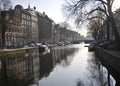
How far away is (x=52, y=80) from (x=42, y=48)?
44092mm

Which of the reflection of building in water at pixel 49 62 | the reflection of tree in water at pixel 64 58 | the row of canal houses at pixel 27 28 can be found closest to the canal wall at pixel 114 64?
the reflection of tree in water at pixel 64 58

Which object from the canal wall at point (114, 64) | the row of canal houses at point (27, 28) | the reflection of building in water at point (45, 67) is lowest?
the reflection of building in water at point (45, 67)

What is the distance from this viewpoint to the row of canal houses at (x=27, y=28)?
8024 cm

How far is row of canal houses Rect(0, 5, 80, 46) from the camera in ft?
263

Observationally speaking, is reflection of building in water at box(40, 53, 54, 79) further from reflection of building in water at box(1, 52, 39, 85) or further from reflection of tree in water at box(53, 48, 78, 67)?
reflection of tree in water at box(53, 48, 78, 67)

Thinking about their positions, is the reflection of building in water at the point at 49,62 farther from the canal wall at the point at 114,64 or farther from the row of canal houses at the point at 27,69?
the canal wall at the point at 114,64

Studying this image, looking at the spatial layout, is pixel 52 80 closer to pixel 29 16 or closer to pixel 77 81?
pixel 77 81

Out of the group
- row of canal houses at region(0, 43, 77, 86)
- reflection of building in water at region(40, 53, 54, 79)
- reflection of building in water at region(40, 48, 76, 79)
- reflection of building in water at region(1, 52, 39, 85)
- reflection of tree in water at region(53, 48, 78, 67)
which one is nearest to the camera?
row of canal houses at region(0, 43, 77, 86)

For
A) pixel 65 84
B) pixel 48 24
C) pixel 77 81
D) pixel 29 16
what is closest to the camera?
pixel 65 84

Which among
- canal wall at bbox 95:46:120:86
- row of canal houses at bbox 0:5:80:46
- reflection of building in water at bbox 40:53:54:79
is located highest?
row of canal houses at bbox 0:5:80:46

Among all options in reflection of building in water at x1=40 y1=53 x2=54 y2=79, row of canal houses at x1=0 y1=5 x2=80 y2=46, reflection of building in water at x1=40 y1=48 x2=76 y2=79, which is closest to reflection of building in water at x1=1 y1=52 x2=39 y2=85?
reflection of building in water at x1=40 y1=53 x2=54 y2=79

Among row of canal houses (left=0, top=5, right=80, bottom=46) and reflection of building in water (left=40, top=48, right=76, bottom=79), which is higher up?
row of canal houses (left=0, top=5, right=80, bottom=46)

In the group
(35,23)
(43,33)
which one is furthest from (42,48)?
(43,33)

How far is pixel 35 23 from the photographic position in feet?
406
